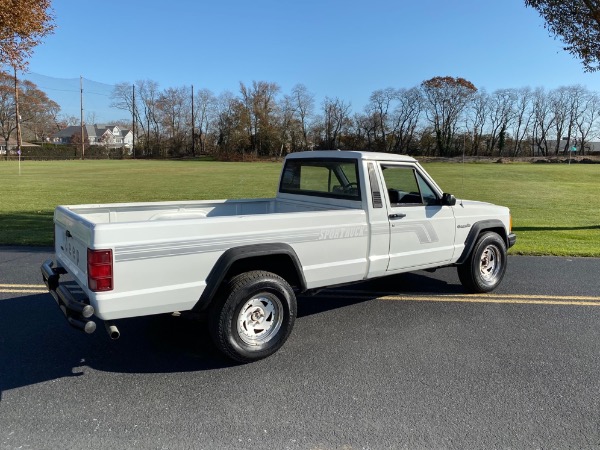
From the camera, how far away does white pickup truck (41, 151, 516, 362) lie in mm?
3514

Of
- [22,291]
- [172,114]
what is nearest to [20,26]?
[22,291]

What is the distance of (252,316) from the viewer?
414 centimetres

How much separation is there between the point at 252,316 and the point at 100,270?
136 cm

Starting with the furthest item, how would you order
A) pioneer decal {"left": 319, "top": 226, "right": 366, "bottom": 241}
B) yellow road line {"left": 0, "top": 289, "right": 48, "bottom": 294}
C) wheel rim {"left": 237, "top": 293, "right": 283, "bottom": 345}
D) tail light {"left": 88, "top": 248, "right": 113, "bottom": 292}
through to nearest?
yellow road line {"left": 0, "top": 289, "right": 48, "bottom": 294}
pioneer decal {"left": 319, "top": 226, "right": 366, "bottom": 241}
wheel rim {"left": 237, "top": 293, "right": 283, "bottom": 345}
tail light {"left": 88, "top": 248, "right": 113, "bottom": 292}

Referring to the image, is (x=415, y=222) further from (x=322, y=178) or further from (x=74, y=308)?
(x=74, y=308)

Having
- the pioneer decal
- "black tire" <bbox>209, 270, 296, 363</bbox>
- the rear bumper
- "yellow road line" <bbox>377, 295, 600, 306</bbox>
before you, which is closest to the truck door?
the pioneer decal

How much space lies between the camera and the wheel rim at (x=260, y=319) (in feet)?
13.4

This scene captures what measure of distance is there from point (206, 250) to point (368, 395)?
1.69 meters

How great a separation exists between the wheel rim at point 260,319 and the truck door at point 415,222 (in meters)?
1.46

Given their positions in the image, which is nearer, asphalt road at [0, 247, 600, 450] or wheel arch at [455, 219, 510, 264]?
asphalt road at [0, 247, 600, 450]

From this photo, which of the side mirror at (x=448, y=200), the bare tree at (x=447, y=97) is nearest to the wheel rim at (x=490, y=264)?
the side mirror at (x=448, y=200)

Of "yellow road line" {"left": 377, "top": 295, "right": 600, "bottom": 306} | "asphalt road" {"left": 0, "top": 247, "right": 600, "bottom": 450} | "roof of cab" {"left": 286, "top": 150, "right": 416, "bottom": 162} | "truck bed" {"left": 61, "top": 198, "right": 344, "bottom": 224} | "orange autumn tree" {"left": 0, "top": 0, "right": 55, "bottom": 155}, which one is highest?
"orange autumn tree" {"left": 0, "top": 0, "right": 55, "bottom": 155}

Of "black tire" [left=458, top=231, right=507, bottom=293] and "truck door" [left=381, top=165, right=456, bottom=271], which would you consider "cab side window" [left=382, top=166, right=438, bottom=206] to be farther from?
"black tire" [left=458, top=231, right=507, bottom=293]

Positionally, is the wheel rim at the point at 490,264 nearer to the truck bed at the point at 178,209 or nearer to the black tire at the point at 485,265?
the black tire at the point at 485,265
